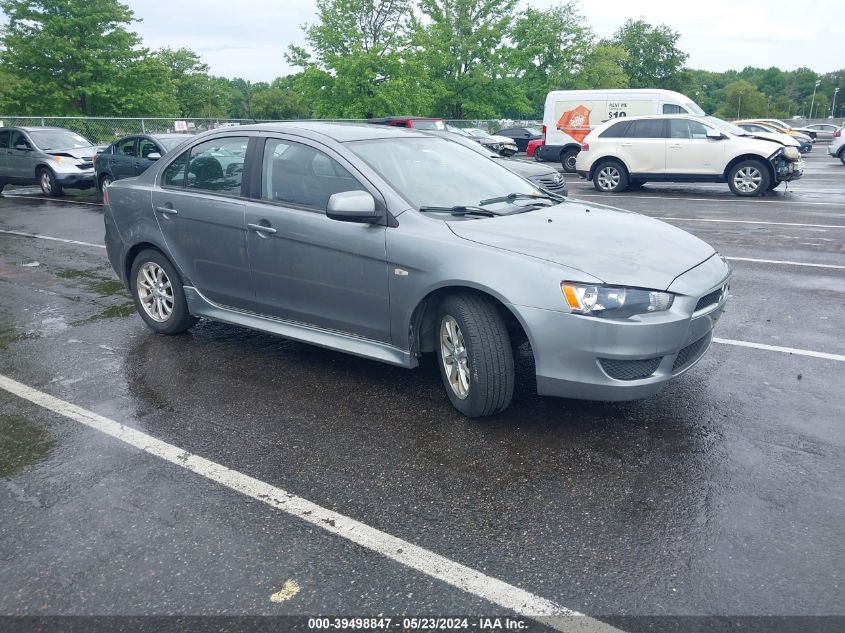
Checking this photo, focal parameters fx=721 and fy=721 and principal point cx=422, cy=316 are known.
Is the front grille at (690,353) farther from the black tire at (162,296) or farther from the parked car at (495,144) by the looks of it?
the parked car at (495,144)

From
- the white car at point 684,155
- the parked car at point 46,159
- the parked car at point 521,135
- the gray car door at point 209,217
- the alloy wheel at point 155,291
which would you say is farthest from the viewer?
the parked car at point 521,135

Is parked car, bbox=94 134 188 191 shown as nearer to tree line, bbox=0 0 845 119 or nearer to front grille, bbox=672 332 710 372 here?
front grille, bbox=672 332 710 372

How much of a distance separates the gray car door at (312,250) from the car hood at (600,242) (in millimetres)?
641

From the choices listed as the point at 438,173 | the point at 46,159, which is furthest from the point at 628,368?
the point at 46,159

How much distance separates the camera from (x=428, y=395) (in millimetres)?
4617

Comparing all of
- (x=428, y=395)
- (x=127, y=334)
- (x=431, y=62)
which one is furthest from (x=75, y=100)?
(x=428, y=395)

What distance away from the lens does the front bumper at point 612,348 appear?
3676 millimetres

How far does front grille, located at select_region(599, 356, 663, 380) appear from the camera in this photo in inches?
147

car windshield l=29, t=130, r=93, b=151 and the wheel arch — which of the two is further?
car windshield l=29, t=130, r=93, b=151

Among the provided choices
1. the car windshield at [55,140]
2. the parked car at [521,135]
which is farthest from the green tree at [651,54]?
the car windshield at [55,140]

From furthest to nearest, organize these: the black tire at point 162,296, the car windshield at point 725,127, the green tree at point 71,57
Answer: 1. the green tree at point 71,57
2. the car windshield at point 725,127
3. the black tire at point 162,296

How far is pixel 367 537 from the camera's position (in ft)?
10.0

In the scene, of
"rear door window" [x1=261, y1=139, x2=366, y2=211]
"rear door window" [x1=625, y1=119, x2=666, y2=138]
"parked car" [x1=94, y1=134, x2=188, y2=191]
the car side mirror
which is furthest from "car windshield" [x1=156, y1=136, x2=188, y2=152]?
the car side mirror

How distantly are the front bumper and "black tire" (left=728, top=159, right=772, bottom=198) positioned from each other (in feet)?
40.8
